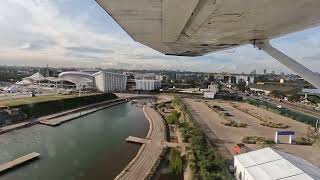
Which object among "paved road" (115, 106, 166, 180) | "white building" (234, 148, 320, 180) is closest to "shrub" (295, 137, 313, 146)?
"paved road" (115, 106, 166, 180)

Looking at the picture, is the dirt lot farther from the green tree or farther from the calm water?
the calm water

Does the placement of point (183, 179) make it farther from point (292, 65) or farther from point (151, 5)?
point (151, 5)

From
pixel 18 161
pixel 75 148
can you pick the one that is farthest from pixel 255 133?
pixel 18 161

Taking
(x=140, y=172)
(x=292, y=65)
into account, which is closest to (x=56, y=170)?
(x=140, y=172)

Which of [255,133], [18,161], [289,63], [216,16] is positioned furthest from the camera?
[255,133]

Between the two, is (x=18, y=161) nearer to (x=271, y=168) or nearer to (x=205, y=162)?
(x=205, y=162)

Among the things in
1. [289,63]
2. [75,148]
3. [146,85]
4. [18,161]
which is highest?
[289,63]
